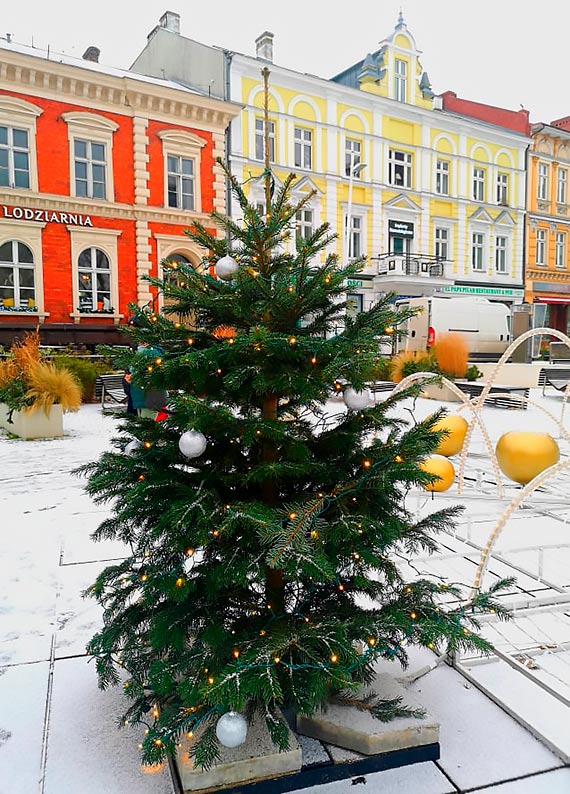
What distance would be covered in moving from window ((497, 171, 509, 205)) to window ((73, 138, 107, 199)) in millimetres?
20168

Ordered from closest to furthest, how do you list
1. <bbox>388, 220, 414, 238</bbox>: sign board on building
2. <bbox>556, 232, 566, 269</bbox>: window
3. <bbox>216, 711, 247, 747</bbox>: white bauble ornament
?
<bbox>216, 711, 247, 747</bbox>: white bauble ornament → <bbox>388, 220, 414, 238</bbox>: sign board on building → <bbox>556, 232, 566, 269</bbox>: window

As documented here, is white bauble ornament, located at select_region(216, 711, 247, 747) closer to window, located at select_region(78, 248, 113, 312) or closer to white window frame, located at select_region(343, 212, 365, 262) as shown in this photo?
window, located at select_region(78, 248, 113, 312)

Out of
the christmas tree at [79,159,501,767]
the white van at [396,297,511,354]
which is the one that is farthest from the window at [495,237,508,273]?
the christmas tree at [79,159,501,767]

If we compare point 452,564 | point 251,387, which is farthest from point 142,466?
point 452,564

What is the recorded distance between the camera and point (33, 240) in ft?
61.0

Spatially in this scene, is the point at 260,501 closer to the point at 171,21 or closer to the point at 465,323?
the point at 465,323

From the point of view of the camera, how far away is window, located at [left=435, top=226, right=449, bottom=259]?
2895cm

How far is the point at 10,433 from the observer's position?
9906 mm

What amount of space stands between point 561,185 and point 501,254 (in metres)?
6.19

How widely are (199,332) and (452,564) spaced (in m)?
2.74

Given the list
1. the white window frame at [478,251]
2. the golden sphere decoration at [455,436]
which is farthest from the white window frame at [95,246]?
the white window frame at [478,251]

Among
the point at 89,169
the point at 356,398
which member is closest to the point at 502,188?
the point at 89,169

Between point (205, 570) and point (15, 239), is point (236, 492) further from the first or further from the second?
point (15, 239)

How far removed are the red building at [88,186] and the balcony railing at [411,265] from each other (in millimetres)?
8574
